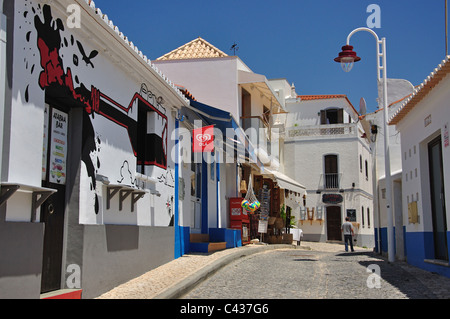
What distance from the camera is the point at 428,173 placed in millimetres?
12672

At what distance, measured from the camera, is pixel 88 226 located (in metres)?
7.74

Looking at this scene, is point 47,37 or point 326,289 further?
point 326,289

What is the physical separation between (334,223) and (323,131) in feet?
21.1

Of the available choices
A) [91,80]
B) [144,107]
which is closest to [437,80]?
[144,107]

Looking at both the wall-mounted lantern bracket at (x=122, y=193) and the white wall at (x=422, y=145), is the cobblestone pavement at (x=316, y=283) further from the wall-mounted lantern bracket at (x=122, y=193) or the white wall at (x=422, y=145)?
the wall-mounted lantern bracket at (x=122, y=193)

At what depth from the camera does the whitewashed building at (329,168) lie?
3416cm

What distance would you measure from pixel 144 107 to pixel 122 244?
3.27 m

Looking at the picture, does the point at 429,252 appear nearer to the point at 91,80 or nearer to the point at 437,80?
the point at 437,80

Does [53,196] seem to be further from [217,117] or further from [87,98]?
[217,117]

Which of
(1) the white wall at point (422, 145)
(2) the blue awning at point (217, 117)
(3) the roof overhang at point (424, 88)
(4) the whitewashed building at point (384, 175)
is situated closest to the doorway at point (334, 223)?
(4) the whitewashed building at point (384, 175)

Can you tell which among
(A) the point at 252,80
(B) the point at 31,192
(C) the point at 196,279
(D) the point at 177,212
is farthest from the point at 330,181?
(B) the point at 31,192

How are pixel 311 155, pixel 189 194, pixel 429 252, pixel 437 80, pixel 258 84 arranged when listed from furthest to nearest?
pixel 311 155 → pixel 258 84 → pixel 189 194 → pixel 429 252 → pixel 437 80

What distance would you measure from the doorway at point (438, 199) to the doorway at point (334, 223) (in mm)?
21690

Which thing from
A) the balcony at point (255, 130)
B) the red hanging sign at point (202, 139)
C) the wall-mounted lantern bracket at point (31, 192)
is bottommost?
the wall-mounted lantern bracket at point (31, 192)
